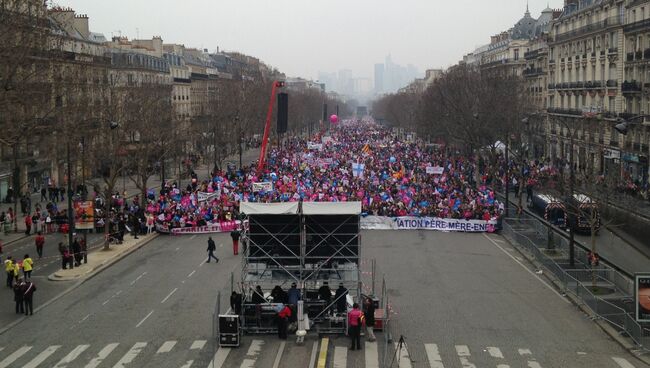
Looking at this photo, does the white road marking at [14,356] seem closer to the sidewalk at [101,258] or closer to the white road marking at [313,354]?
the white road marking at [313,354]

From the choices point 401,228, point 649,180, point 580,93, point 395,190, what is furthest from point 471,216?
point 580,93

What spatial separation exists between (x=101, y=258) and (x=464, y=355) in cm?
1987

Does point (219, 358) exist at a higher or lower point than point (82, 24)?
lower

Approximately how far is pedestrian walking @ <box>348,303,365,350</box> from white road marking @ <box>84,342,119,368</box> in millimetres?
6464

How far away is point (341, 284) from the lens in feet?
74.6

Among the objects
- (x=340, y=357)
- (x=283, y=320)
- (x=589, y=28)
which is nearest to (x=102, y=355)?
(x=283, y=320)

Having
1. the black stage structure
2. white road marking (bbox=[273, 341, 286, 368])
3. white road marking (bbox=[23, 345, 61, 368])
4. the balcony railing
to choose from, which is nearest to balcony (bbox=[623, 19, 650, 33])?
the balcony railing

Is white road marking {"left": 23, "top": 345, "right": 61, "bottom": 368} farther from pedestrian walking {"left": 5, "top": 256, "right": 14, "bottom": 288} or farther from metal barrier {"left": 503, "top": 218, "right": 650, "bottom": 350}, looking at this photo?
metal barrier {"left": 503, "top": 218, "right": 650, "bottom": 350}

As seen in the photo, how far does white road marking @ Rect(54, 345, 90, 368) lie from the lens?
66.0ft

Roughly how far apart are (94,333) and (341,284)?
290 inches

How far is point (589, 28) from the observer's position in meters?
73.3

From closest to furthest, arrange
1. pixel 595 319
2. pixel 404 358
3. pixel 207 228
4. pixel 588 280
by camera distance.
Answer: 1. pixel 404 358
2. pixel 595 319
3. pixel 588 280
4. pixel 207 228

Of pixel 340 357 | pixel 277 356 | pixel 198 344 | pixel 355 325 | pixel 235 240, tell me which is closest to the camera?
pixel 340 357

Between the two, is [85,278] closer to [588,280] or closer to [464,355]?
[464,355]
